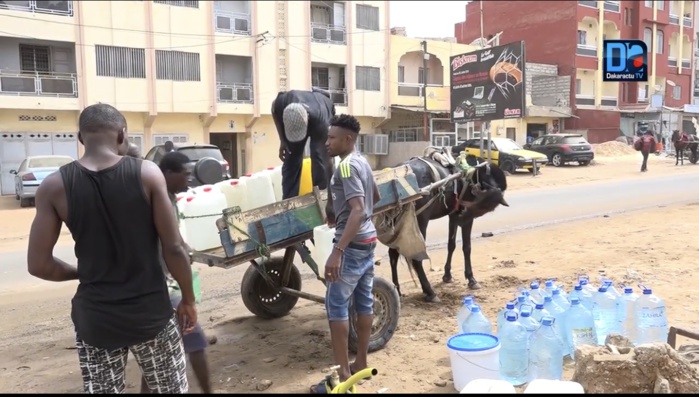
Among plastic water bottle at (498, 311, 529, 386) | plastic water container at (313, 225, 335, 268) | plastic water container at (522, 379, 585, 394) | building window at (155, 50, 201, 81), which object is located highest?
building window at (155, 50, 201, 81)

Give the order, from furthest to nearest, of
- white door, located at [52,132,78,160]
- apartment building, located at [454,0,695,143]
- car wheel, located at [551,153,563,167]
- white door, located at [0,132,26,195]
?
apartment building, located at [454,0,695,143]
car wheel, located at [551,153,563,167]
white door, located at [52,132,78,160]
white door, located at [0,132,26,195]

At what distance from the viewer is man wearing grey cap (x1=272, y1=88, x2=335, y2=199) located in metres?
4.81

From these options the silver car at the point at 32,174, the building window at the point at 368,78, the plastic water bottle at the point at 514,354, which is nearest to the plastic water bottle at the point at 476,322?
the plastic water bottle at the point at 514,354

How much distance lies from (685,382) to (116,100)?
24.2 m

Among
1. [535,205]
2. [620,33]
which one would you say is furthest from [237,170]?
[620,33]

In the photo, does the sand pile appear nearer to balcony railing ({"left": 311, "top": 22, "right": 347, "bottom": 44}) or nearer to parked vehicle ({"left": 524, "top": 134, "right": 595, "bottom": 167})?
parked vehicle ({"left": 524, "top": 134, "right": 595, "bottom": 167})

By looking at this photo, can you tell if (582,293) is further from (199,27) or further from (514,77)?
(199,27)

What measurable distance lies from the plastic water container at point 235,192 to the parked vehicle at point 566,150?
85.1 feet

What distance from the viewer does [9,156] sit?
21766mm

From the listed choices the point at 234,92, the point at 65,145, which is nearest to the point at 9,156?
the point at 65,145

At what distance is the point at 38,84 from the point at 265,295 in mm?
20933

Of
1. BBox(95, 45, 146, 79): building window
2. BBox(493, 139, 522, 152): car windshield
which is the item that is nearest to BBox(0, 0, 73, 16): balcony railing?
BBox(95, 45, 146, 79): building window

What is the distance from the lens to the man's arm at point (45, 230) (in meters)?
2.40

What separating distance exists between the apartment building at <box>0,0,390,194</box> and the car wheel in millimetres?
9388
